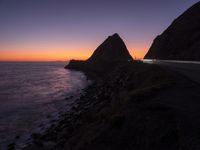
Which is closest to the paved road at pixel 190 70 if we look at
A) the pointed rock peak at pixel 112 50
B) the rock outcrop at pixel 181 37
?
the rock outcrop at pixel 181 37

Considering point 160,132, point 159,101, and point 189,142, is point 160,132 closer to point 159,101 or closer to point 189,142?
point 189,142

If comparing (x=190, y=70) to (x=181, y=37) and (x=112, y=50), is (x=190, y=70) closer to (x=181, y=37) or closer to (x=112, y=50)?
(x=181, y=37)

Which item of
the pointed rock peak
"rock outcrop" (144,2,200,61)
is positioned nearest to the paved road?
"rock outcrop" (144,2,200,61)

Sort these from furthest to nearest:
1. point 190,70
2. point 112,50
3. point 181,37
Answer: point 112,50 < point 181,37 < point 190,70

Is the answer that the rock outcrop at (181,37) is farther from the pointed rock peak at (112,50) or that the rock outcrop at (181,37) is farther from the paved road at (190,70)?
the pointed rock peak at (112,50)

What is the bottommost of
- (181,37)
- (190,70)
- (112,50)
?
(190,70)

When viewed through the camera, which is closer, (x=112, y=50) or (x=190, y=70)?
(x=190, y=70)

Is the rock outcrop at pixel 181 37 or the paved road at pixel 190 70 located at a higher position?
the rock outcrop at pixel 181 37

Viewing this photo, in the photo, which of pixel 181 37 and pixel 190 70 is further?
pixel 181 37

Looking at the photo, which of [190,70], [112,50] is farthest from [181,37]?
[112,50]

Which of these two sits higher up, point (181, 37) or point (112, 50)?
point (181, 37)

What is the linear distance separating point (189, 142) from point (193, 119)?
1.60 meters

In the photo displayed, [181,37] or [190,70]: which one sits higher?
[181,37]

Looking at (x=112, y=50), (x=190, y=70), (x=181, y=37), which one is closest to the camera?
(x=190, y=70)
